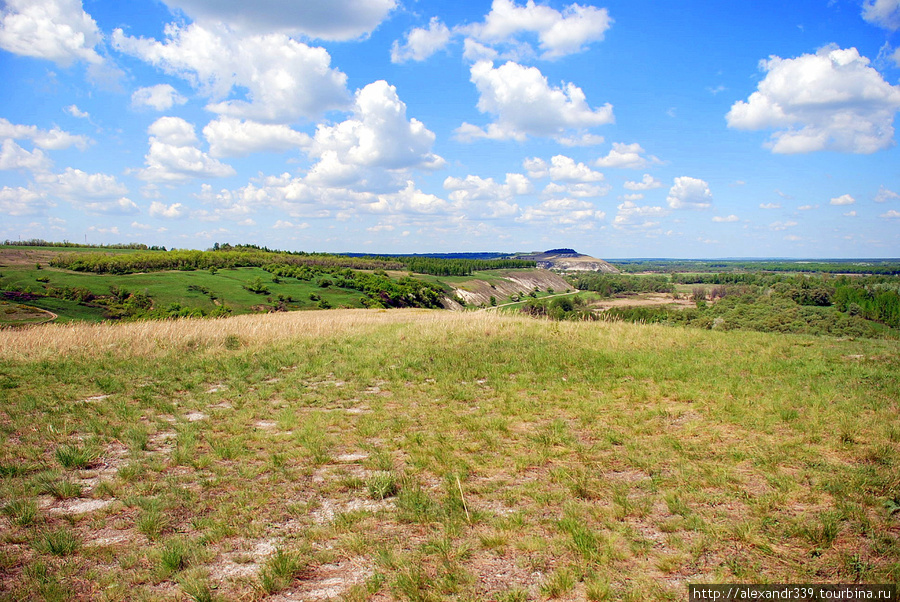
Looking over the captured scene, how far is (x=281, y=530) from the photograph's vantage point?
14.4 ft

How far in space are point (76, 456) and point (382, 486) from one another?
14.7 feet

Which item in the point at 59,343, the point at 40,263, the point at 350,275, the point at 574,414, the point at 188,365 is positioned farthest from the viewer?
the point at 350,275

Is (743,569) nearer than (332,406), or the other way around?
(743,569)

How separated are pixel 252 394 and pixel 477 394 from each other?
195 inches

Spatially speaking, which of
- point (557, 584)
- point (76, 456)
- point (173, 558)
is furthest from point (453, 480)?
point (76, 456)

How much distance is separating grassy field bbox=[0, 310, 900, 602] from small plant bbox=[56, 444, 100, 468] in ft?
0.10

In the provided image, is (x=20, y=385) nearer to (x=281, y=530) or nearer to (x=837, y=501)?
(x=281, y=530)

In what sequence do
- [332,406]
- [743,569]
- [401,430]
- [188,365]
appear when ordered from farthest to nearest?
[188,365]
[332,406]
[401,430]
[743,569]

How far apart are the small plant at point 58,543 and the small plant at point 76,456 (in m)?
2.04

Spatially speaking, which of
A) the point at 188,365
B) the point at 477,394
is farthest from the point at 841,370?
the point at 188,365

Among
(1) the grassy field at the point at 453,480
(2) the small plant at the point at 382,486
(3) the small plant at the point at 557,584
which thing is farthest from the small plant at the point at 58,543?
(3) the small plant at the point at 557,584

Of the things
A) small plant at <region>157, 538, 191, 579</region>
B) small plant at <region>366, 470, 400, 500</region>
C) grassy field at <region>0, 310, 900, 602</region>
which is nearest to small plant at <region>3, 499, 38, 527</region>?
grassy field at <region>0, 310, 900, 602</region>

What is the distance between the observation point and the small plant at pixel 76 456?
5.92m

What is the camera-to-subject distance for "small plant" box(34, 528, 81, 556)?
4.02 meters
